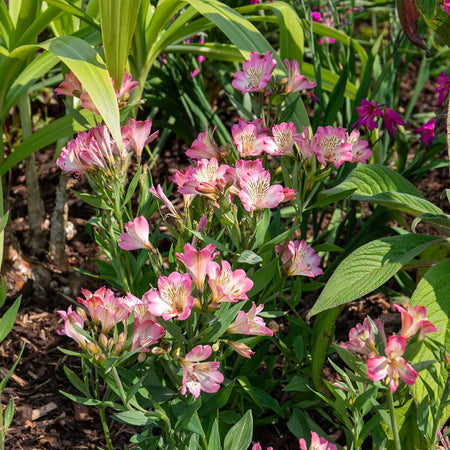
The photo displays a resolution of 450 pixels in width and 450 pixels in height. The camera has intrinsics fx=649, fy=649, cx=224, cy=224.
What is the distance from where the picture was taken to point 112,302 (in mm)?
962

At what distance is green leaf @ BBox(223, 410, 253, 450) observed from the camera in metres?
1.05

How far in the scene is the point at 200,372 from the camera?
0.95m

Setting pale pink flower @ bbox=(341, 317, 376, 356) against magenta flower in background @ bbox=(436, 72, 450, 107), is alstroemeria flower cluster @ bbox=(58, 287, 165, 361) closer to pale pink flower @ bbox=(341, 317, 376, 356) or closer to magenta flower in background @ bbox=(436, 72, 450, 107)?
pale pink flower @ bbox=(341, 317, 376, 356)

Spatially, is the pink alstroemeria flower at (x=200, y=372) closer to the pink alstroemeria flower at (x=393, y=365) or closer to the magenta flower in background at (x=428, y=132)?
the pink alstroemeria flower at (x=393, y=365)

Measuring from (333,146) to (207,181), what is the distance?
0.23m

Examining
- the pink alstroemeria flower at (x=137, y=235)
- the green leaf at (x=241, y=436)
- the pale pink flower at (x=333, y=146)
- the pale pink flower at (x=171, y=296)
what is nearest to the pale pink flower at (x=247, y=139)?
the pale pink flower at (x=333, y=146)

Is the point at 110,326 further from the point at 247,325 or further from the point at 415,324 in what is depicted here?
the point at 415,324

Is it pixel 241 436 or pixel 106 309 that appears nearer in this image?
pixel 106 309

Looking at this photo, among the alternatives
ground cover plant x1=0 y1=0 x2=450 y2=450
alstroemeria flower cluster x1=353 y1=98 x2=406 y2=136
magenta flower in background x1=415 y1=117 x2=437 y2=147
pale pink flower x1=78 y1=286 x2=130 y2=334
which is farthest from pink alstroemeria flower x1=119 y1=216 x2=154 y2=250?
magenta flower in background x1=415 y1=117 x2=437 y2=147

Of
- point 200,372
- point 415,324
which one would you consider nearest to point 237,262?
point 200,372

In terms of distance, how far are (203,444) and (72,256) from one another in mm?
1011

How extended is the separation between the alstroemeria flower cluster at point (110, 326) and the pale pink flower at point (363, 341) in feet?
0.90

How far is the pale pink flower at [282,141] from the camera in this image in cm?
113

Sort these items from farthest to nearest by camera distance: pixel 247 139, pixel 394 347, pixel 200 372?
pixel 247 139 → pixel 200 372 → pixel 394 347
